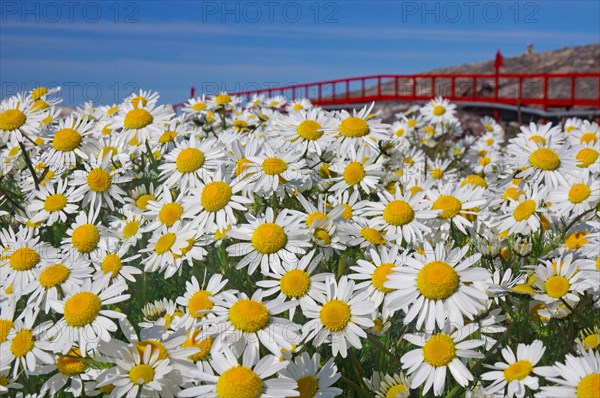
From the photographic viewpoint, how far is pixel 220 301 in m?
2.79

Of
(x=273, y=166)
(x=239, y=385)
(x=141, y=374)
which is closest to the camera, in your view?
(x=239, y=385)

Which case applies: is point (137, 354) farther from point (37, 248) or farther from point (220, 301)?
point (37, 248)

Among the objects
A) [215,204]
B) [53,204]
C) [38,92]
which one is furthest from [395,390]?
[38,92]

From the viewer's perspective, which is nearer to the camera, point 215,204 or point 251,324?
point 251,324

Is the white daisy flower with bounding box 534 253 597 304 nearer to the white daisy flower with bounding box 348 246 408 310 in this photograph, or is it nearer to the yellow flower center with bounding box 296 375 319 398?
the white daisy flower with bounding box 348 246 408 310

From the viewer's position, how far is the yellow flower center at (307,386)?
261cm

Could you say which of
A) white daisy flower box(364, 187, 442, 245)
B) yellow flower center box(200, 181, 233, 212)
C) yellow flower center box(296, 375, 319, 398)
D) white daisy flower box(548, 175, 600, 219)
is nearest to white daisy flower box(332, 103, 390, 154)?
white daisy flower box(364, 187, 442, 245)

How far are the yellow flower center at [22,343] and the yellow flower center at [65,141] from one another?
97.6 inches

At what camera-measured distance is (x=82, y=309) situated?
2797 mm

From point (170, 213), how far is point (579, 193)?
2.82 m

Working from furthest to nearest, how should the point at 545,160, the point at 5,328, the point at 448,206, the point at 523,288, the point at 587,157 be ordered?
the point at 587,157 < the point at 545,160 < the point at 448,206 < the point at 523,288 < the point at 5,328

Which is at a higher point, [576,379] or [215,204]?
[215,204]

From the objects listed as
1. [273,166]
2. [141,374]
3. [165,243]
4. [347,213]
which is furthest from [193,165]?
[141,374]

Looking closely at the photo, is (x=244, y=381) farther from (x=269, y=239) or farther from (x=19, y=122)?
(x=19, y=122)
